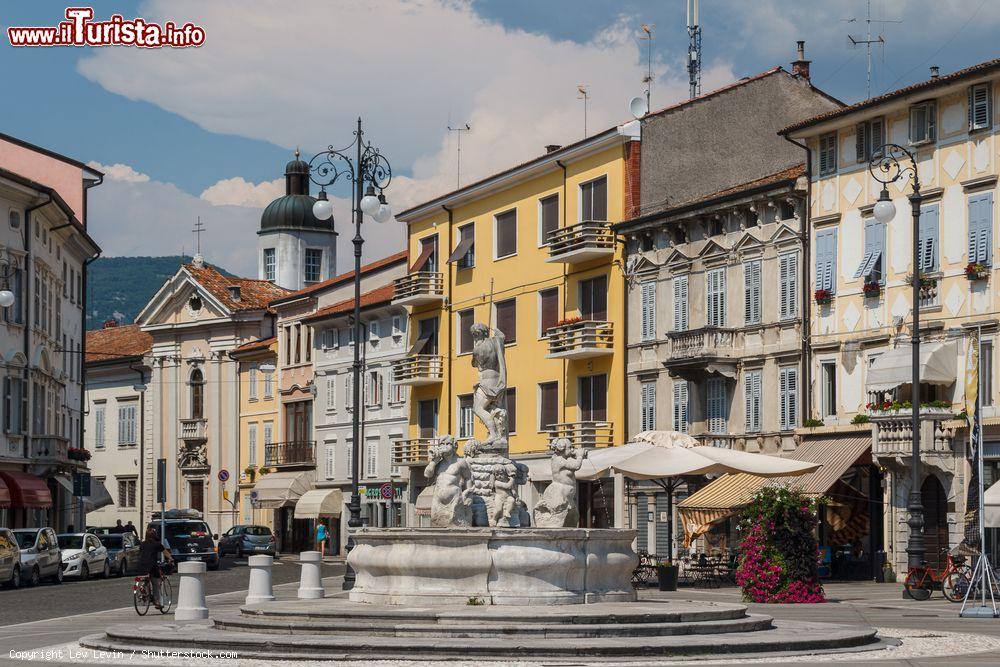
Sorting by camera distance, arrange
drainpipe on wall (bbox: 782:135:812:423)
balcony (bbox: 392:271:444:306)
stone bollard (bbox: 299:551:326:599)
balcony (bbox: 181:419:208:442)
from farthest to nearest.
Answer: balcony (bbox: 181:419:208:442)
balcony (bbox: 392:271:444:306)
drainpipe on wall (bbox: 782:135:812:423)
stone bollard (bbox: 299:551:326:599)

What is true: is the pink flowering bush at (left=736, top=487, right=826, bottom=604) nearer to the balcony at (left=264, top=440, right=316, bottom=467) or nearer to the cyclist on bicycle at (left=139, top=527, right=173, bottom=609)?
the cyclist on bicycle at (left=139, top=527, right=173, bottom=609)

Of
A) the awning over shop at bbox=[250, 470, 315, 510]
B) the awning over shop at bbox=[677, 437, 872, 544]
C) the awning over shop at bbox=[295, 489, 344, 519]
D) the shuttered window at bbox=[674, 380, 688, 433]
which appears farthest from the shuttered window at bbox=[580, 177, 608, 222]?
the awning over shop at bbox=[250, 470, 315, 510]

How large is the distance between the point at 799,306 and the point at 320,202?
1472cm

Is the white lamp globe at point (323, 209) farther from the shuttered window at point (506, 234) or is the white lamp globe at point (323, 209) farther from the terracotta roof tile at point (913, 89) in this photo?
the shuttered window at point (506, 234)

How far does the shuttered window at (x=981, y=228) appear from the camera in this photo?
131 ft

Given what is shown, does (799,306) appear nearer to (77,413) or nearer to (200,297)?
(77,413)

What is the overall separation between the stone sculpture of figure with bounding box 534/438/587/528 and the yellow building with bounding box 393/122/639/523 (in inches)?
1063

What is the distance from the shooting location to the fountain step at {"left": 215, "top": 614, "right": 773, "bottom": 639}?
21.0 m

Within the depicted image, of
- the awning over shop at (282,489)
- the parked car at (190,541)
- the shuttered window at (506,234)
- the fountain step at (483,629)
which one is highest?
the shuttered window at (506,234)

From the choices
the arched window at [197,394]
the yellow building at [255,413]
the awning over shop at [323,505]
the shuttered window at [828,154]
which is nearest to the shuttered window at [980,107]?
the shuttered window at [828,154]

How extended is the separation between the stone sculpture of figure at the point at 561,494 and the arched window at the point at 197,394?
62406 mm

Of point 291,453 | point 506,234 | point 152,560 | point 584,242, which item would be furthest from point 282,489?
point 152,560

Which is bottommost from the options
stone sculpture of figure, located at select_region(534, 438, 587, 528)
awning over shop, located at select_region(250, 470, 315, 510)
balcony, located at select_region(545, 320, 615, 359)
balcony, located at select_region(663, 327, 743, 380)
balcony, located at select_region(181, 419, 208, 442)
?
awning over shop, located at select_region(250, 470, 315, 510)

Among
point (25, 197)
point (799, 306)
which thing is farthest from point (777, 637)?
point (25, 197)
